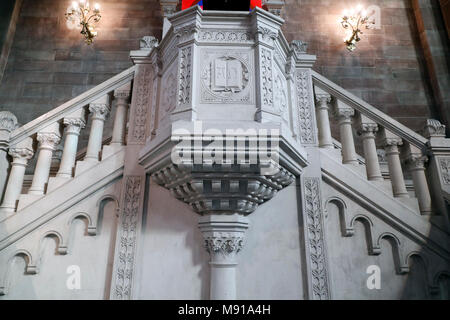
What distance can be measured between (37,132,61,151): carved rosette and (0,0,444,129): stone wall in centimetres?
334

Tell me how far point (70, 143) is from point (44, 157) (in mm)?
284

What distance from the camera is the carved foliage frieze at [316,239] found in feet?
8.92

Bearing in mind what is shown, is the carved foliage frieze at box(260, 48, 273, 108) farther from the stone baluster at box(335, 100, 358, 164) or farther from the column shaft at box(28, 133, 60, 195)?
the column shaft at box(28, 133, 60, 195)

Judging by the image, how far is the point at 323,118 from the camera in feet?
11.0

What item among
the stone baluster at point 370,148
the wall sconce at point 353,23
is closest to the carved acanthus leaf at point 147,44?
the stone baluster at point 370,148

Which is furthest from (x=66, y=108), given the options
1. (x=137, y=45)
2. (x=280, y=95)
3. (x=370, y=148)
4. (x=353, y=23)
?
(x=353, y=23)

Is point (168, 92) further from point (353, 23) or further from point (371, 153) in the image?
point (353, 23)

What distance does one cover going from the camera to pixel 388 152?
10.7ft

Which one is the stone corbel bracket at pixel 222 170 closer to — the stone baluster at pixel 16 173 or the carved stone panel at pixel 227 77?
the carved stone panel at pixel 227 77

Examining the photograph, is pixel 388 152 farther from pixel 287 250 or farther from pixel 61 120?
pixel 61 120

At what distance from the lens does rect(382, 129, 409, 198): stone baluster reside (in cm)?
314

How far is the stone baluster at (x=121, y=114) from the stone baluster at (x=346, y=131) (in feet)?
8.02

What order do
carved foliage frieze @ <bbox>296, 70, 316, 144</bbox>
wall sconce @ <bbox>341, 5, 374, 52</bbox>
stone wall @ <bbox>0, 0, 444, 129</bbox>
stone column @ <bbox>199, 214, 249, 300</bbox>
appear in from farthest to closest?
wall sconce @ <bbox>341, 5, 374, 52</bbox>
stone wall @ <bbox>0, 0, 444, 129</bbox>
carved foliage frieze @ <bbox>296, 70, 316, 144</bbox>
stone column @ <bbox>199, 214, 249, 300</bbox>

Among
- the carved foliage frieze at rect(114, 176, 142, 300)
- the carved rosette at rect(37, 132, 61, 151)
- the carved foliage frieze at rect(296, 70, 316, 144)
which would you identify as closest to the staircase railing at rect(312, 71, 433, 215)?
the carved foliage frieze at rect(296, 70, 316, 144)
